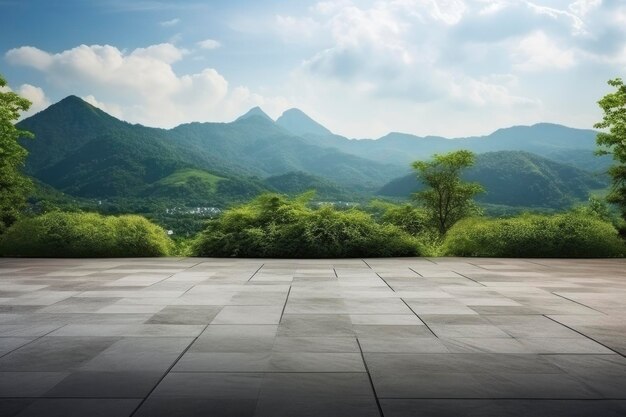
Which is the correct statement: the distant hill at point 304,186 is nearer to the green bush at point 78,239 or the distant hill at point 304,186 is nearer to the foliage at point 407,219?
the foliage at point 407,219

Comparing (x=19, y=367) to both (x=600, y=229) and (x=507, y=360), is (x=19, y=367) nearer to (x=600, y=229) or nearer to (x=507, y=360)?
(x=507, y=360)

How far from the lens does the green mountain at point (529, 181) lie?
89.1 meters

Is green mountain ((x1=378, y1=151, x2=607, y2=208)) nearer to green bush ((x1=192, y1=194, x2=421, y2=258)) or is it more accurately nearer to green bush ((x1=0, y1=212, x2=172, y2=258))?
green bush ((x1=192, y1=194, x2=421, y2=258))

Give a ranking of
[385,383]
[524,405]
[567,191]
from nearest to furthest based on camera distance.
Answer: [524,405]
[385,383]
[567,191]

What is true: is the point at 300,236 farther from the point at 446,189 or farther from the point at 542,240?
the point at 446,189

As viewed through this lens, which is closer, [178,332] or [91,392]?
[91,392]

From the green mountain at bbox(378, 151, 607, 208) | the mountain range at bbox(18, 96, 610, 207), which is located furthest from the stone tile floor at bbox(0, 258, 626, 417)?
the green mountain at bbox(378, 151, 607, 208)

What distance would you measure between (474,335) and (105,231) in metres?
12.4

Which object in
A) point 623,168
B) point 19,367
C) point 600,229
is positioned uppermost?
point 623,168

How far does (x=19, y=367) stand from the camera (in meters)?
4.25

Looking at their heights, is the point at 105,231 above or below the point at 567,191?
below

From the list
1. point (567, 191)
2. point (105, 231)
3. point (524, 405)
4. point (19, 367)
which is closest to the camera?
point (524, 405)

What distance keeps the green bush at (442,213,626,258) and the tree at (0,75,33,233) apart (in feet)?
56.4

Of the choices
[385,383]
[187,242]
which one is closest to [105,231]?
[187,242]
